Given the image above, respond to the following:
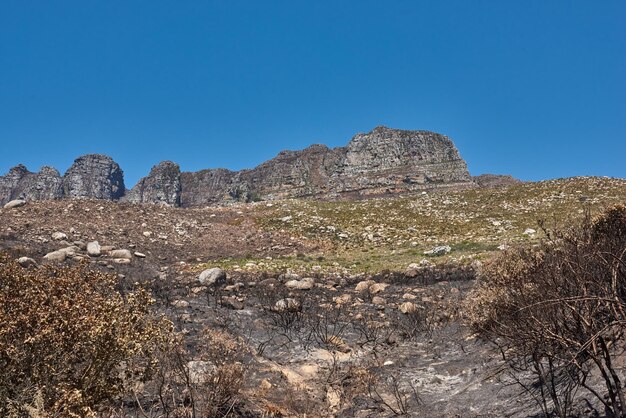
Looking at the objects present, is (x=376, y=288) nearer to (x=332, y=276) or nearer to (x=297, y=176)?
(x=332, y=276)

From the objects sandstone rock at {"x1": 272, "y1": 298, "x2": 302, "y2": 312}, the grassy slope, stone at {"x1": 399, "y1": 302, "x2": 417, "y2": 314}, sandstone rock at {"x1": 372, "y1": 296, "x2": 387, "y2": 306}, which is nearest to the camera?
sandstone rock at {"x1": 272, "y1": 298, "x2": 302, "y2": 312}

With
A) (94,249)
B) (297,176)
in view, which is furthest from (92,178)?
(94,249)

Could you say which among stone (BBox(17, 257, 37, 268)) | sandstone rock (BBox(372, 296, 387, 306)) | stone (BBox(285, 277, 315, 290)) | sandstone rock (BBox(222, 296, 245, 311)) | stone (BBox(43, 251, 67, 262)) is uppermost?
stone (BBox(43, 251, 67, 262))

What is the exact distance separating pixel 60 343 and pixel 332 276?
634 inches

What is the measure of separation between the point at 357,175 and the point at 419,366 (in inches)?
3123

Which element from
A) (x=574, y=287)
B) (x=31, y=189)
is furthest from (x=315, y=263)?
(x=31, y=189)

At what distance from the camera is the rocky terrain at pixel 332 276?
867 cm

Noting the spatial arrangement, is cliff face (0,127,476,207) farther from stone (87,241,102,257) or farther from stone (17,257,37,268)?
stone (17,257,37,268)

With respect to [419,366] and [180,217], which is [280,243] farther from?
[419,366]

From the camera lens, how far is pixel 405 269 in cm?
2062

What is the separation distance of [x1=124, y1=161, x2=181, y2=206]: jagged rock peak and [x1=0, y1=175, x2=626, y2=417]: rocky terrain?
101 m

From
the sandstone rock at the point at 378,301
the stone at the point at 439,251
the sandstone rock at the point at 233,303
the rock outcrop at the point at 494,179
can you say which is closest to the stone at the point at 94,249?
the sandstone rock at the point at 233,303

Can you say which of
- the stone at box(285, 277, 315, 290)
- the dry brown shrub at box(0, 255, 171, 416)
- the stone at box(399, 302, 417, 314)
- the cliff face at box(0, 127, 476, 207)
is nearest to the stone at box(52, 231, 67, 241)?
the stone at box(285, 277, 315, 290)

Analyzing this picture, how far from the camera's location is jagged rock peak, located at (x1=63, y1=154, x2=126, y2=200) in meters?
142
